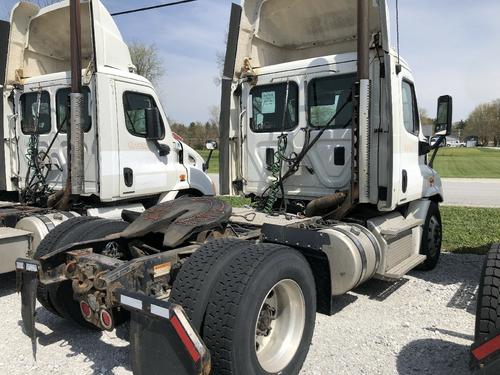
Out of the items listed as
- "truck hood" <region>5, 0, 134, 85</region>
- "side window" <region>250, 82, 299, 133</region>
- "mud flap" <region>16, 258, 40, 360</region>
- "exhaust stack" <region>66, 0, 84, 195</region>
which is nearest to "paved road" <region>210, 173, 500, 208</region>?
"side window" <region>250, 82, 299, 133</region>

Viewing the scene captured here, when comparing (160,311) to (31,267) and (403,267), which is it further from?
(403,267)

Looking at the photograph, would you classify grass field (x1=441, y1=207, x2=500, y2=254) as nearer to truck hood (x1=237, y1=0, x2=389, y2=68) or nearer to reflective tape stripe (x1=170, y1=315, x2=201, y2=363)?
truck hood (x1=237, y1=0, x2=389, y2=68)

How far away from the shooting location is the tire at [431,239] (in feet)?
21.0

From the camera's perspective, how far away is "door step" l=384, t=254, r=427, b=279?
5188 millimetres

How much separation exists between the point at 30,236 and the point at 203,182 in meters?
3.34

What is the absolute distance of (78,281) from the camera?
346 cm

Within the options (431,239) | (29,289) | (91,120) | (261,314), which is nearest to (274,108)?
(91,120)

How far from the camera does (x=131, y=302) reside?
2.82 meters

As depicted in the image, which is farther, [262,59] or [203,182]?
[203,182]

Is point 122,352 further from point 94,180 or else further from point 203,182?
point 203,182

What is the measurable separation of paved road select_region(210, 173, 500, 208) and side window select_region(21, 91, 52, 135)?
11.1m

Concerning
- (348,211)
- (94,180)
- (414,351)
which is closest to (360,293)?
(348,211)

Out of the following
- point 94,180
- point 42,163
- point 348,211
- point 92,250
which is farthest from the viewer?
point 42,163

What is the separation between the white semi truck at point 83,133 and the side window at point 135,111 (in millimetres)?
15
